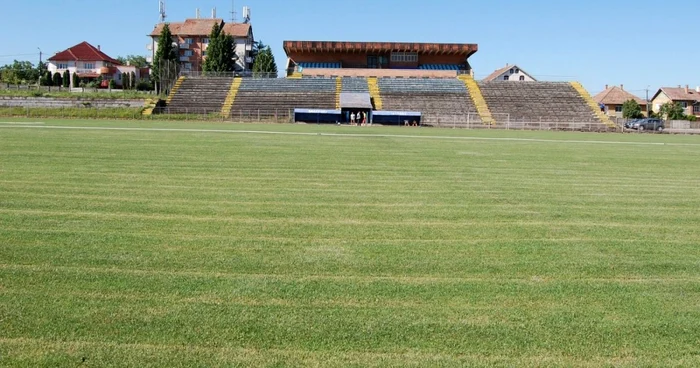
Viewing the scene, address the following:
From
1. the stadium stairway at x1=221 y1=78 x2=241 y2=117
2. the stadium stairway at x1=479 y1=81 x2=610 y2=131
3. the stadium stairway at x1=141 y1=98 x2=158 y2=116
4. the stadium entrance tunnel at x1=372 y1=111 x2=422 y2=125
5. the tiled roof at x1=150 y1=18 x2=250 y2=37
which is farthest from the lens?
the tiled roof at x1=150 y1=18 x2=250 y2=37

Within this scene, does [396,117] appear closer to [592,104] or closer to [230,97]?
[230,97]

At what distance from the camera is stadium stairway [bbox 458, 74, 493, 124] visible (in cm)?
5603

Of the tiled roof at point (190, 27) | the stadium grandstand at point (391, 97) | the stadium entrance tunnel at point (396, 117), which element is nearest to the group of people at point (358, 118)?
the stadium grandstand at point (391, 97)

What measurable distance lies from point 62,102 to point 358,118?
31.9 m

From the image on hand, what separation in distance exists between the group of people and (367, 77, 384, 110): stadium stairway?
5124 millimetres

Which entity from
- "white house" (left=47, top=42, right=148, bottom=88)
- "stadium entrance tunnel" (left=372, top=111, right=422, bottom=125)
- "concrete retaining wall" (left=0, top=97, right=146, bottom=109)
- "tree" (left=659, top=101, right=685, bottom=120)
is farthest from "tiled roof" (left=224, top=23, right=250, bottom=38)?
"tree" (left=659, top=101, right=685, bottom=120)

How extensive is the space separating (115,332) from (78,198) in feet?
17.8

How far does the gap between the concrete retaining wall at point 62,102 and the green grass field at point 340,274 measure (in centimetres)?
5322

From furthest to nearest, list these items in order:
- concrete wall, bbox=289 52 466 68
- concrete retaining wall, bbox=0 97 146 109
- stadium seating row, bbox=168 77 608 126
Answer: concrete wall, bbox=289 52 466 68 → concrete retaining wall, bbox=0 97 146 109 → stadium seating row, bbox=168 77 608 126

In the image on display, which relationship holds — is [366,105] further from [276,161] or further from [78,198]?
[78,198]

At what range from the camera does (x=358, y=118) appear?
52.1 m

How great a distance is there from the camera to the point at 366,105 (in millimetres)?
54156

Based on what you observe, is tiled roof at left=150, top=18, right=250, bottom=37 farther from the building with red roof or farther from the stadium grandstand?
the stadium grandstand

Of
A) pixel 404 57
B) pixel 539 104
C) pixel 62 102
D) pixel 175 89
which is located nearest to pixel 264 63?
pixel 404 57
